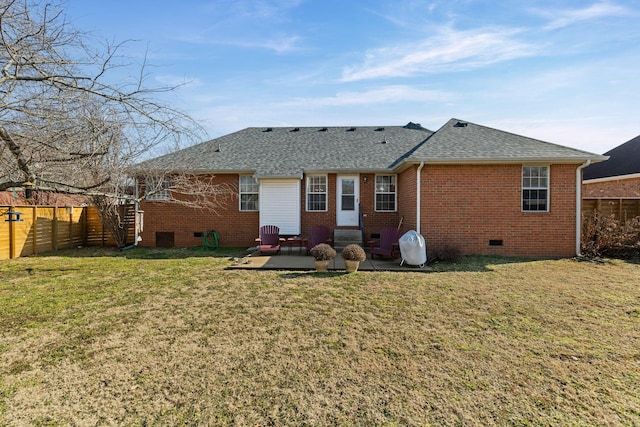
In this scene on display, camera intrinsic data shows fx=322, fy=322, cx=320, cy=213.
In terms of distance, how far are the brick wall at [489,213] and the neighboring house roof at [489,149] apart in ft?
1.39

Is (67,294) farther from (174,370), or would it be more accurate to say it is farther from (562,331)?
(562,331)

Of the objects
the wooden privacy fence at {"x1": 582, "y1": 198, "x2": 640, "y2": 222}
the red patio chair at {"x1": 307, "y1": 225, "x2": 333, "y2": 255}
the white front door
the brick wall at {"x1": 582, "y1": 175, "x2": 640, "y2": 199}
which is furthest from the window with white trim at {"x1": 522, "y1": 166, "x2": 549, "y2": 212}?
the brick wall at {"x1": 582, "y1": 175, "x2": 640, "y2": 199}

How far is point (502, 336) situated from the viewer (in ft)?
14.0

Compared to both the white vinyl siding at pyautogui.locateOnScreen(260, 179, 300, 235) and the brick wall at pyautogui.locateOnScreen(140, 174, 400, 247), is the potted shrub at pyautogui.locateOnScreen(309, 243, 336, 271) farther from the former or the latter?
the brick wall at pyautogui.locateOnScreen(140, 174, 400, 247)

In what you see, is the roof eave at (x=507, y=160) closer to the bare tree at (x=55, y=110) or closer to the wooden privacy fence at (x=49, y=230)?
the bare tree at (x=55, y=110)

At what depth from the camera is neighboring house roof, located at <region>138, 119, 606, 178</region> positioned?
9.95 meters

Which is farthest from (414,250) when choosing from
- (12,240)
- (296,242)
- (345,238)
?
(12,240)

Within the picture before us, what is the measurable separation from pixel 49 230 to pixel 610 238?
64.0 ft

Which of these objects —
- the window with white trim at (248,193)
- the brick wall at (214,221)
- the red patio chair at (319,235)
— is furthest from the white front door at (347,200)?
the window with white trim at (248,193)

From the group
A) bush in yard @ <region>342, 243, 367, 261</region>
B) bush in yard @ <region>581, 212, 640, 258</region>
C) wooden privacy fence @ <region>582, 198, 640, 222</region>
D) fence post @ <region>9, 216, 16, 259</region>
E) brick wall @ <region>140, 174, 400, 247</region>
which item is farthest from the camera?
brick wall @ <region>140, 174, 400, 247</region>

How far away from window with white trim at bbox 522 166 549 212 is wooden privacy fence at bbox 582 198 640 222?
1.90 meters

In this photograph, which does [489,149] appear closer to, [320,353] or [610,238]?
[610,238]

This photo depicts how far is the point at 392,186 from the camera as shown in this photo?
12.6m

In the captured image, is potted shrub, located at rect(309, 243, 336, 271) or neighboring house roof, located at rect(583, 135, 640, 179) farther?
neighboring house roof, located at rect(583, 135, 640, 179)
